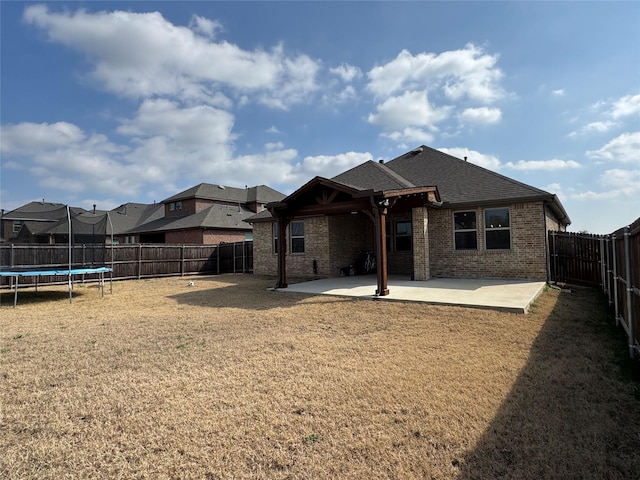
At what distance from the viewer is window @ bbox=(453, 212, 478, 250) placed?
40.9ft

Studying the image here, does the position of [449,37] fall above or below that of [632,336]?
above

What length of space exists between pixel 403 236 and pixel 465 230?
9.48 feet

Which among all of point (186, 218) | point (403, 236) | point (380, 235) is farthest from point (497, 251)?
point (186, 218)

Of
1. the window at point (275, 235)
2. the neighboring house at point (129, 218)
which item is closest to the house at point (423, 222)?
the window at point (275, 235)

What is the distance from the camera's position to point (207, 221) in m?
26.8

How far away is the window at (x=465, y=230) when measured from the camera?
12453 mm

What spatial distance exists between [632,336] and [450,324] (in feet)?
8.40

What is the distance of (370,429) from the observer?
298cm

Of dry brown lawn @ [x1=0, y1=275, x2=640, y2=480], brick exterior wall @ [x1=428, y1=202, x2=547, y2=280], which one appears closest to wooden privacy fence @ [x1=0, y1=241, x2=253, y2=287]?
dry brown lawn @ [x1=0, y1=275, x2=640, y2=480]

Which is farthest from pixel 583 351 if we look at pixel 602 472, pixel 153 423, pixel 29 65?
pixel 29 65

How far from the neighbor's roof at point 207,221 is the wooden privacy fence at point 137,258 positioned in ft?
21.0

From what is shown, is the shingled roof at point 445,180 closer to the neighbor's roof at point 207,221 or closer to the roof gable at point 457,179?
the roof gable at point 457,179

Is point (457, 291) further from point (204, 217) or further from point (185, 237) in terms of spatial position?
point (185, 237)

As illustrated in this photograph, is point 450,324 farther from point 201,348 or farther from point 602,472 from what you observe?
point 201,348
